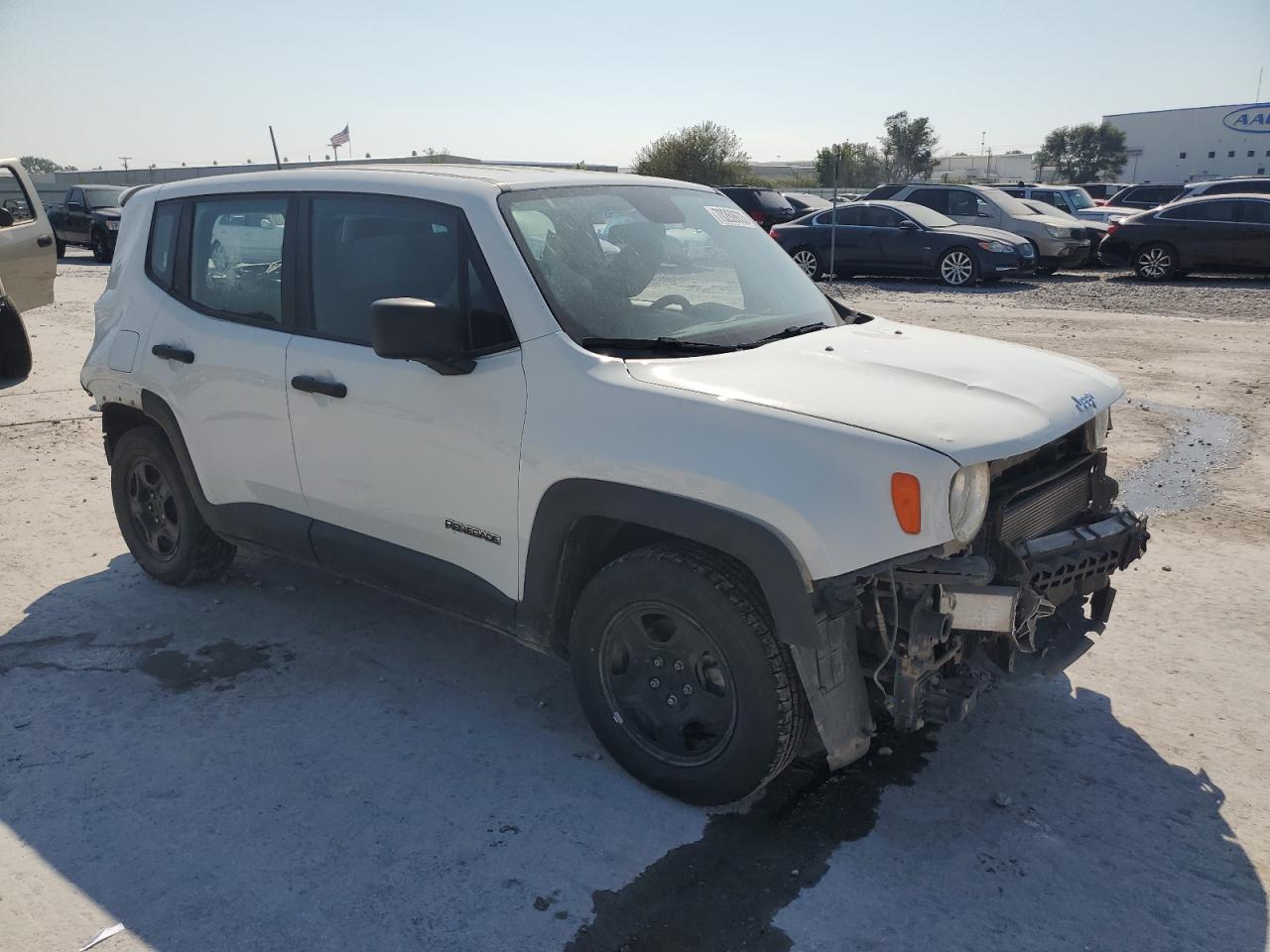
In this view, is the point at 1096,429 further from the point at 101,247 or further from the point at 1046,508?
the point at 101,247

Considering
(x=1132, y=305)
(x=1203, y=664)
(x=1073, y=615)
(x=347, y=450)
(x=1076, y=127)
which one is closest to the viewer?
(x=1073, y=615)

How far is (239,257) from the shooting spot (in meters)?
4.30

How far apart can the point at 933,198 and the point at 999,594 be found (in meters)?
19.2

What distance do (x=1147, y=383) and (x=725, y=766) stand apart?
7.89 m

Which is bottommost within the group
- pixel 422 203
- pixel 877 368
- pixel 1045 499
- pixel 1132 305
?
pixel 1132 305

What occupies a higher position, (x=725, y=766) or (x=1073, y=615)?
(x=1073, y=615)

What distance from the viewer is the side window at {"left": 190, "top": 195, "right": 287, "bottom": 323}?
13.4 ft

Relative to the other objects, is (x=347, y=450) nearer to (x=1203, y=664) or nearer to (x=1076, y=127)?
(x=1203, y=664)

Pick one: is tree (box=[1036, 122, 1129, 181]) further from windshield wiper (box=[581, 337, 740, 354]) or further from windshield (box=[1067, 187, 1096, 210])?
windshield wiper (box=[581, 337, 740, 354])

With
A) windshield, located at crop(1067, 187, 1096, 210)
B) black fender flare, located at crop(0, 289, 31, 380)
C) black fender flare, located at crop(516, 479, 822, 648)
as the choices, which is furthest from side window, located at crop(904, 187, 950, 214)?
black fender flare, located at crop(516, 479, 822, 648)

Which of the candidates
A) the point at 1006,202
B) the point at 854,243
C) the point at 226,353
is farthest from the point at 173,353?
the point at 1006,202

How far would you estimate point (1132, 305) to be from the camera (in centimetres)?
1510

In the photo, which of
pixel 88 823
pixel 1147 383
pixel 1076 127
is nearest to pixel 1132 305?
pixel 1147 383

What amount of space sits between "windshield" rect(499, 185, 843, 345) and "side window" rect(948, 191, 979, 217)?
57.0 ft
